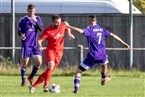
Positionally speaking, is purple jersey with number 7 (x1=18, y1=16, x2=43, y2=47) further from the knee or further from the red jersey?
the knee

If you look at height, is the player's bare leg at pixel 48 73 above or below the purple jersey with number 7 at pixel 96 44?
below

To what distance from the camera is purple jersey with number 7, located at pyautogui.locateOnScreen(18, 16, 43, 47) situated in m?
19.7

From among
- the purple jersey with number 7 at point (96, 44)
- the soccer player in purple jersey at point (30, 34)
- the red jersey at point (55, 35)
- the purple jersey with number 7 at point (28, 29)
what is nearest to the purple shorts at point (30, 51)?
the soccer player in purple jersey at point (30, 34)

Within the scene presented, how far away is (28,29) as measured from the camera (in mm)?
19875

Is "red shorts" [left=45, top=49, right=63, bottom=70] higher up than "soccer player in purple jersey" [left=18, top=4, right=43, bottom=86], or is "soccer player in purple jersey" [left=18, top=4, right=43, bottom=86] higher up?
"soccer player in purple jersey" [left=18, top=4, right=43, bottom=86]

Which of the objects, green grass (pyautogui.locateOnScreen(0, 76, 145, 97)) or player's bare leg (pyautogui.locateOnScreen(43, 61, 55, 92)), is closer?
green grass (pyautogui.locateOnScreen(0, 76, 145, 97))

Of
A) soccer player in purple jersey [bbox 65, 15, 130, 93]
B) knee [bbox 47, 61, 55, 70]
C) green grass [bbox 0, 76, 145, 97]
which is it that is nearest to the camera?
green grass [bbox 0, 76, 145, 97]

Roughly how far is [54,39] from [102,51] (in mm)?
1275

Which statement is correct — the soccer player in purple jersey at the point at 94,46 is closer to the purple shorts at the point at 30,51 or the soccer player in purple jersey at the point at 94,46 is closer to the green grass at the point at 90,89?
the green grass at the point at 90,89

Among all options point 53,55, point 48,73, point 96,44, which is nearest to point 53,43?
point 53,55

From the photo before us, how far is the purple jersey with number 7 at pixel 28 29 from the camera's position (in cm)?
1973

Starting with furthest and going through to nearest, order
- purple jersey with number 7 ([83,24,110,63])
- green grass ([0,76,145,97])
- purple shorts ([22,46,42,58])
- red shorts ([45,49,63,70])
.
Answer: purple shorts ([22,46,42,58])
purple jersey with number 7 ([83,24,110,63])
red shorts ([45,49,63,70])
green grass ([0,76,145,97])

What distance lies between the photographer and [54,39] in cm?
1847

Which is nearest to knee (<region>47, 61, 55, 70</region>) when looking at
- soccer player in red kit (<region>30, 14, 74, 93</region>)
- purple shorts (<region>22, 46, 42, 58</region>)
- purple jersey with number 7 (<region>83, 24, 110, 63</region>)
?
soccer player in red kit (<region>30, 14, 74, 93</region>)
